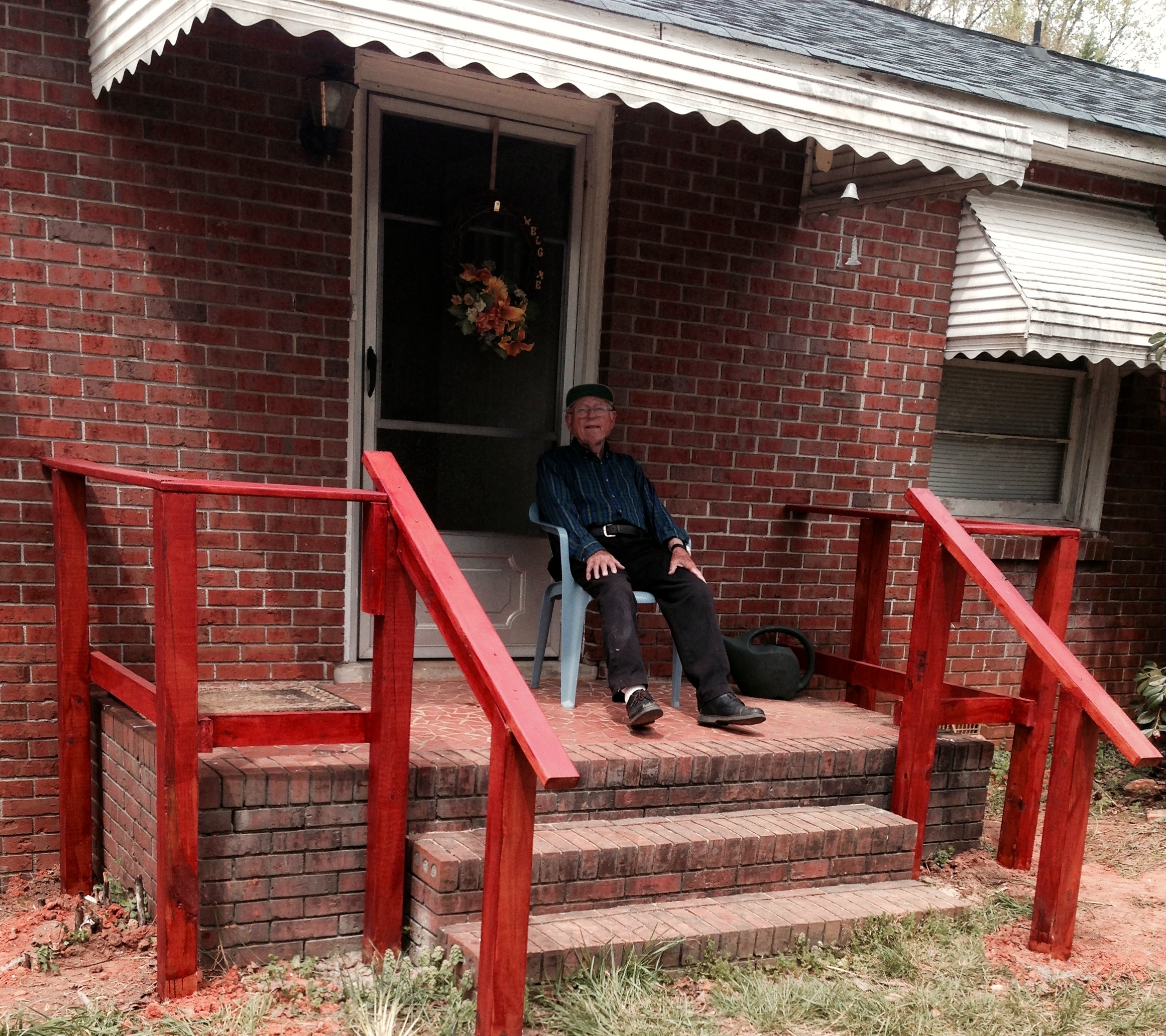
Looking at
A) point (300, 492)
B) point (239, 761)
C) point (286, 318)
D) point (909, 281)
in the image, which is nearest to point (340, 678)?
point (239, 761)

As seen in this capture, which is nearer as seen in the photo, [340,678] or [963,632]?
[340,678]

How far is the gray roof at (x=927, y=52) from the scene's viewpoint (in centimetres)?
386

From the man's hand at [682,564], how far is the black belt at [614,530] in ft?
0.79

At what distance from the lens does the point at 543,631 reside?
4.54 m

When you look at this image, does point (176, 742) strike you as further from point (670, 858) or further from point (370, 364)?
point (370, 364)

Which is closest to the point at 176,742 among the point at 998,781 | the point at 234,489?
the point at 234,489

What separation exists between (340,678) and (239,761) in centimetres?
121

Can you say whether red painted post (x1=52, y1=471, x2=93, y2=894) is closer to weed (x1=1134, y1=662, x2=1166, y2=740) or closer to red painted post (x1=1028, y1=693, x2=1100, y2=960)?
red painted post (x1=1028, y1=693, x2=1100, y2=960)

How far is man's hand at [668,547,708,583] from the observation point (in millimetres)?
4293

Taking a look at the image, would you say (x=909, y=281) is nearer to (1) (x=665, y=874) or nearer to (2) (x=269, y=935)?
(1) (x=665, y=874)

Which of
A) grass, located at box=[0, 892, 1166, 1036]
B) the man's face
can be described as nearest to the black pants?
the man's face

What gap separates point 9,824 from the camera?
3875 millimetres

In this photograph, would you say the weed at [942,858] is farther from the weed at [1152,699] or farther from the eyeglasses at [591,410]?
the eyeglasses at [591,410]

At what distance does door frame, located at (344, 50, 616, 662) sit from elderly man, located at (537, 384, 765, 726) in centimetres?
39
